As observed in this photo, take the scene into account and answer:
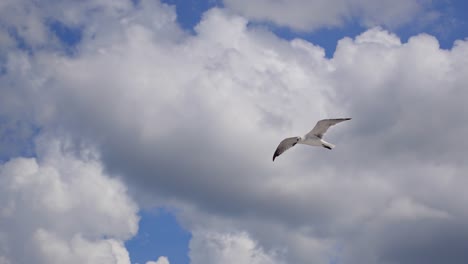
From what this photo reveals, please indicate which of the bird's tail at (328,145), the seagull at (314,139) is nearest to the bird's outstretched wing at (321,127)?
the seagull at (314,139)

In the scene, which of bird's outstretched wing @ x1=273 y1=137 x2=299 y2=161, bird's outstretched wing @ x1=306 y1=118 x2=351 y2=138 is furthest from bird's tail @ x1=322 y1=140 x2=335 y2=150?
bird's outstretched wing @ x1=273 y1=137 x2=299 y2=161

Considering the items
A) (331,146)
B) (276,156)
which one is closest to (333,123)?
(331,146)

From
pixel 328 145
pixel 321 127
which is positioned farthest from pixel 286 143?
pixel 328 145

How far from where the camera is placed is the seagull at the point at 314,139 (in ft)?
268

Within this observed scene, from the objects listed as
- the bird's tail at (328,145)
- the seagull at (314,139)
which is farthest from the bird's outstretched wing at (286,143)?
the bird's tail at (328,145)

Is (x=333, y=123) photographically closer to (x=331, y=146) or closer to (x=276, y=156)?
(x=331, y=146)

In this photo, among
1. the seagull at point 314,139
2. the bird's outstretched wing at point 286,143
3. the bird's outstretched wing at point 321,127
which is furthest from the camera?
the bird's outstretched wing at point 286,143

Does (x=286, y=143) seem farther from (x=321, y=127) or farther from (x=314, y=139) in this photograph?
(x=321, y=127)

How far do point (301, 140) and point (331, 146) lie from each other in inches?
207

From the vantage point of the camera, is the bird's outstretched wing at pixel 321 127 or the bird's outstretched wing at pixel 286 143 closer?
the bird's outstretched wing at pixel 321 127

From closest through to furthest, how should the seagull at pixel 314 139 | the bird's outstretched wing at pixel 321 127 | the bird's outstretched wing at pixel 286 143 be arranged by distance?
the bird's outstretched wing at pixel 321 127 < the seagull at pixel 314 139 < the bird's outstretched wing at pixel 286 143

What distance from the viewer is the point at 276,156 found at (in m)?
82.9

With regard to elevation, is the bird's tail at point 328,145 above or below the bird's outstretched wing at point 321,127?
below

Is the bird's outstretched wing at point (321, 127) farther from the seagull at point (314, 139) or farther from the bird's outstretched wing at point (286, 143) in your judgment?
the bird's outstretched wing at point (286, 143)
